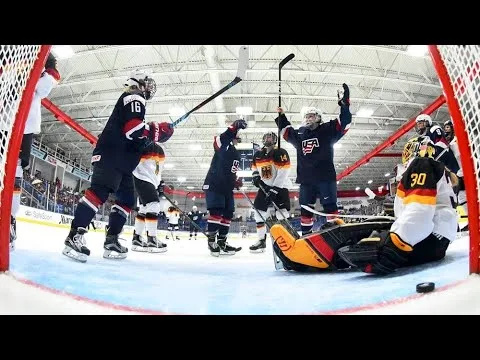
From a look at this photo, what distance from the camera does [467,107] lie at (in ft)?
4.71

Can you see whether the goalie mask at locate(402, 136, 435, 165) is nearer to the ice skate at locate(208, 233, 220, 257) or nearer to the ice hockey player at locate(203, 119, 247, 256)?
the ice hockey player at locate(203, 119, 247, 256)

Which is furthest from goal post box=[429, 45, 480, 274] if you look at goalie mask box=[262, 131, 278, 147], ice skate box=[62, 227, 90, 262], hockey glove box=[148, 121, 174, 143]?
goalie mask box=[262, 131, 278, 147]

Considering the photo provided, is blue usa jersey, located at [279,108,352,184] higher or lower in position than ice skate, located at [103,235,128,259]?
higher

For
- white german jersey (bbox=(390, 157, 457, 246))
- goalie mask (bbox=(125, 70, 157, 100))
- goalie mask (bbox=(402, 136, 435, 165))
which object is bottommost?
white german jersey (bbox=(390, 157, 457, 246))

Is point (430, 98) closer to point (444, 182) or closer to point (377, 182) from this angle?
point (444, 182)

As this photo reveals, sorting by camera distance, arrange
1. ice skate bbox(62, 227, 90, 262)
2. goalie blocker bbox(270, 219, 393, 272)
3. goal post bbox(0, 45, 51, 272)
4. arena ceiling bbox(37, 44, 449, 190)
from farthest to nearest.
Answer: arena ceiling bbox(37, 44, 449, 190), ice skate bbox(62, 227, 90, 262), goalie blocker bbox(270, 219, 393, 272), goal post bbox(0, 45, 51, 272)

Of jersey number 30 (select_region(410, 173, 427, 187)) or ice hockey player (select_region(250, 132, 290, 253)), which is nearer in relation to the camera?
jersey number 30 (select_region(410, 173, 427, 187))

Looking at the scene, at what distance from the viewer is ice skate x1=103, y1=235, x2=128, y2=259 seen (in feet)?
9.57

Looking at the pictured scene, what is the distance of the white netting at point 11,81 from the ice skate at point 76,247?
105cm

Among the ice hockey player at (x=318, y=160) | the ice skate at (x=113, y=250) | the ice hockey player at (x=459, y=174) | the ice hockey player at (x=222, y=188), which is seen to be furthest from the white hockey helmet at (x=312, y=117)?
the ice skate at (x=113, y=250)

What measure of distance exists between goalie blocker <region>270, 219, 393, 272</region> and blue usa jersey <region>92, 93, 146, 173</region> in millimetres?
1206

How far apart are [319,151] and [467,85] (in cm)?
222
